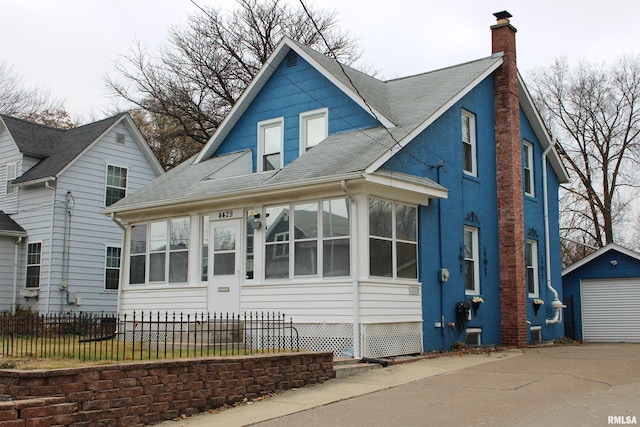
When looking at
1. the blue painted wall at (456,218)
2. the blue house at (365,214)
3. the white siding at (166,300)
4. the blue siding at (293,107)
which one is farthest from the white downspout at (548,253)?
the white siding at (166,300)

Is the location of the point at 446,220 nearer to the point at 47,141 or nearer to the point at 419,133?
the point at 419,133

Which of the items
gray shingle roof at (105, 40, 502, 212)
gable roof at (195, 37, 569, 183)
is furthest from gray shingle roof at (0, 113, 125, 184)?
gable roof at (195, 37, 569, 183)

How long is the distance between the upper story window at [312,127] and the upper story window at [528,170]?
657cm

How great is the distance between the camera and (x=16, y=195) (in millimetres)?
23344

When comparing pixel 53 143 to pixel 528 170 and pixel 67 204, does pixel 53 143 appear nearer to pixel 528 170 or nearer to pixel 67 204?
pixel 67 204

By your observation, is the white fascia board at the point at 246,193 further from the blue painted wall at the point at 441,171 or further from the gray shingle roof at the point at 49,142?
the gray shingle roof at the point at 49,142

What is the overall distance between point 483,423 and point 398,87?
496 inches

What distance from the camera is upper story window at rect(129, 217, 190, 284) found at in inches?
671

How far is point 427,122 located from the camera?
1560 centimetres

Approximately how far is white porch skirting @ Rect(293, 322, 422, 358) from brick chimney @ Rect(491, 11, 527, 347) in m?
4.46

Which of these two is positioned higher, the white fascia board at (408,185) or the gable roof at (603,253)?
the white fascia board at (408,185)

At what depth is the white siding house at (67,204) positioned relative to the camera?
22094mm

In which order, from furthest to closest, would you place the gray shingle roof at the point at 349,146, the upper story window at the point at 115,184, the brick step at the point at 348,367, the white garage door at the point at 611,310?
the upper story window at the point at 115,184 → the white garage door at the point at 611,310 → the gray shingle roof at the point at 349,146 → the brick step at the point at 348,367

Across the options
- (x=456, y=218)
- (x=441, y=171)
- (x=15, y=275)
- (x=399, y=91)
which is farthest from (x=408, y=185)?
(x=15, y=275)
